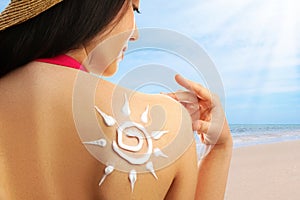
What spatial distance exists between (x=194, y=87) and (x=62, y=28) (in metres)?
0.26

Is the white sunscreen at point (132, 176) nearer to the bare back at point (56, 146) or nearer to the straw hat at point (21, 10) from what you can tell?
the bare back at point (56, 146)

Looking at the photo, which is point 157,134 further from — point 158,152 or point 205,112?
point 205,112

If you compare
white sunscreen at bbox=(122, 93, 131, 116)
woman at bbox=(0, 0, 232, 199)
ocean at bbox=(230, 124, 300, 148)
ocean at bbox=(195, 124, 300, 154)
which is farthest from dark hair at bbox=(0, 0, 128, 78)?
ocean at bbox=(230, 124, 300, 148)

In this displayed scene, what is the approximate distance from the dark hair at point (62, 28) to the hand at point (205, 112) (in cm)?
18

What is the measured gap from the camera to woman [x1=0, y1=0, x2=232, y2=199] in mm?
813

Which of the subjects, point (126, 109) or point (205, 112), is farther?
point (205, 112)

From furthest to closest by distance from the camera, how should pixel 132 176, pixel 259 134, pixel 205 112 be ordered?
pixel 259 134 → pixel 205 112 → pixel 132 176

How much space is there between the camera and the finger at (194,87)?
2.83 ft

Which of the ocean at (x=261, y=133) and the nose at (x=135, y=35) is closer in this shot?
the nose at (x=135, y=35)

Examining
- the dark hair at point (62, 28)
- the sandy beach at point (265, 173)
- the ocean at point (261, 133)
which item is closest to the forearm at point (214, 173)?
the dark hair at point (62, 28)

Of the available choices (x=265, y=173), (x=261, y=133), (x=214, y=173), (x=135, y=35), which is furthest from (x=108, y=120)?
(x=261, y=133)

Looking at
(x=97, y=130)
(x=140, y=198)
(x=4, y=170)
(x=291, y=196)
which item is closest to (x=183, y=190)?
(x=140, y=198)

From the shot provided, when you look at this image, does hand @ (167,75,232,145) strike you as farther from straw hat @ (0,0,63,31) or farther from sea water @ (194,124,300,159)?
sea water @ (194,124,300,159)

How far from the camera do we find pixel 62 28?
82cm
